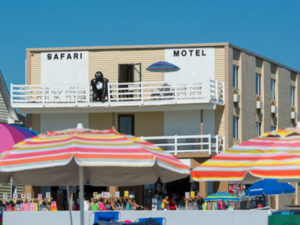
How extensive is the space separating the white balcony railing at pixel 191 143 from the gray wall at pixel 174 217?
711 inches

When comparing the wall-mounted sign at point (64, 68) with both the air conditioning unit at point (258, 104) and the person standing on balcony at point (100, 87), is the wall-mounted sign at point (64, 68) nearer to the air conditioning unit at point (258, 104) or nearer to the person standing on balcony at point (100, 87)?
the person standing on balcony at point (100, 87)

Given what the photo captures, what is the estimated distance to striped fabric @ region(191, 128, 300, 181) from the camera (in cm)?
1338

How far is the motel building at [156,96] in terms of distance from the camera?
4488 cm

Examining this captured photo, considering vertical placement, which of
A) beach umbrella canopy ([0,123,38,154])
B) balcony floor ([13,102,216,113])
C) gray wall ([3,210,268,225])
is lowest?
gray wall ([3,210,268,225])

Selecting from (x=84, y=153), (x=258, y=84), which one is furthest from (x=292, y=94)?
(x=84, y=153)

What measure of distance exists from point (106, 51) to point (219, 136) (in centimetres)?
854

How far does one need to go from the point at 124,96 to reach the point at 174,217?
23023 mm

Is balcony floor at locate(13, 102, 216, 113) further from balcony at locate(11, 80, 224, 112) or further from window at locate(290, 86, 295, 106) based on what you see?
window at locate(290, 86, 295, 106)

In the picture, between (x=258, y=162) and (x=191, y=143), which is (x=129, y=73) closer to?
(x=191, y=143)

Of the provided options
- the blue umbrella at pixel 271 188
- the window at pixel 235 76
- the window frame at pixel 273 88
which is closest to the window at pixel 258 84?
the window frame at pixel 273 88

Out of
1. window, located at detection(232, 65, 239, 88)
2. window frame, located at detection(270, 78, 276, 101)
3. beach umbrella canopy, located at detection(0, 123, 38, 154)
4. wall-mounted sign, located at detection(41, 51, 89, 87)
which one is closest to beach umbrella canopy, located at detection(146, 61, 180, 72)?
window, located at detection(232, 65, 239, 88)

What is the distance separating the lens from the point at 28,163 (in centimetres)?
1343

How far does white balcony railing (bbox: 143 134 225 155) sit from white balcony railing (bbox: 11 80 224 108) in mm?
1974

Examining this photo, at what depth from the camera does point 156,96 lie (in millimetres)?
45781
